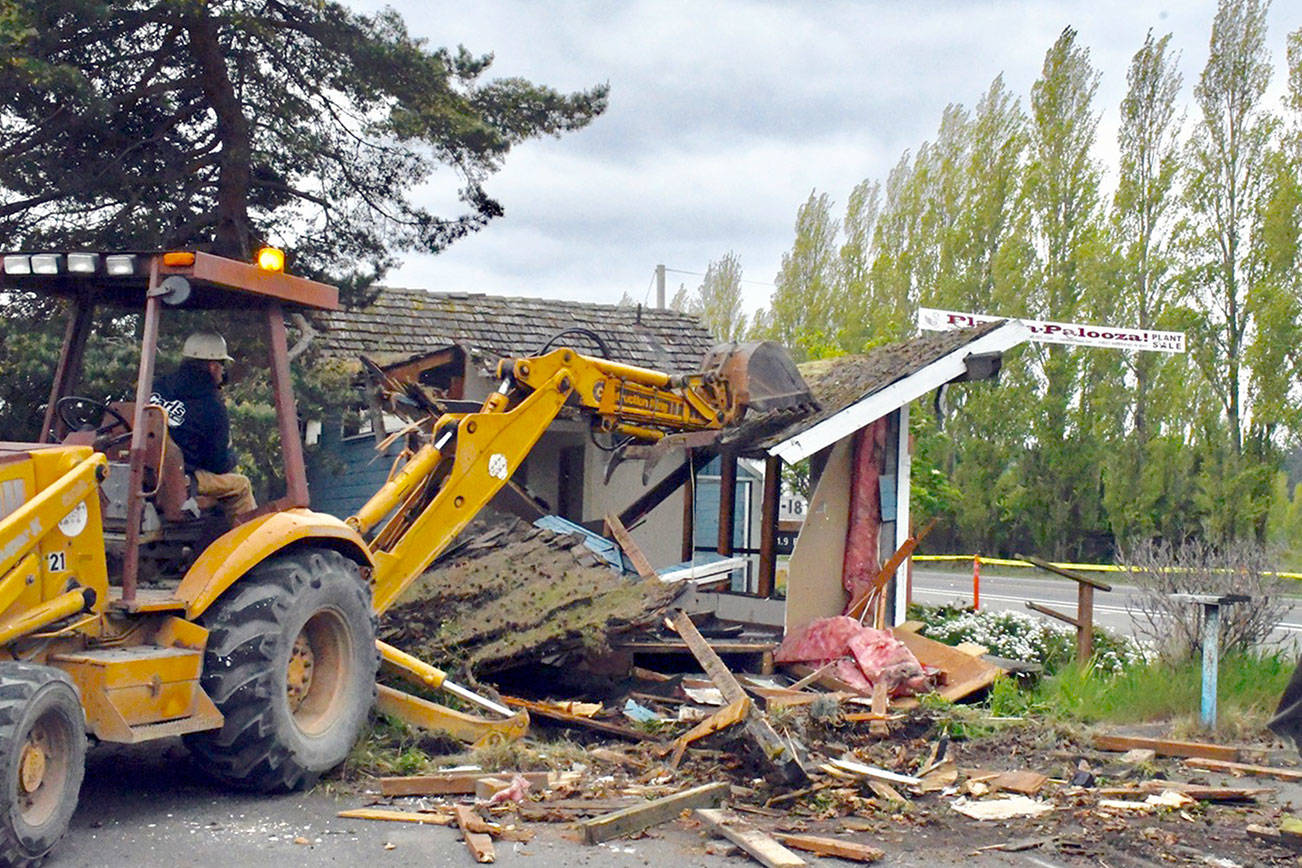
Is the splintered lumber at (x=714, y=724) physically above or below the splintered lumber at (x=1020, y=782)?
above

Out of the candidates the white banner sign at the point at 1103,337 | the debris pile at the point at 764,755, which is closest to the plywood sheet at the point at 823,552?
the debris pile at the point at 764,755

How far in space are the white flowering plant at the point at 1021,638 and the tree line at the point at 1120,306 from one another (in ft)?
50.5

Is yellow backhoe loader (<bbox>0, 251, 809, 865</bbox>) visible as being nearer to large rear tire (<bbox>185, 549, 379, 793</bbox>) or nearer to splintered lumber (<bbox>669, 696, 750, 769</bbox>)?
large rear tire (<bbox>185, 549, 379, 793</bbox>)

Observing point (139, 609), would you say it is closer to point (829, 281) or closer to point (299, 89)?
point (299, 89)

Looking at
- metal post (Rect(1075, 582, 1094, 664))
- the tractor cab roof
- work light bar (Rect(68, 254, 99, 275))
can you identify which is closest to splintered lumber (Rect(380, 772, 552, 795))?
the tractor cab roof

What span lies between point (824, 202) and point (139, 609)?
48.9m

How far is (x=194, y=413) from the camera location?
724 centimetres

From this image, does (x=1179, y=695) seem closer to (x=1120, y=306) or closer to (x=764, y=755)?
(x=764, y=755)

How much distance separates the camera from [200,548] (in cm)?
730

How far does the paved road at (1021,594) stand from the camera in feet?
71.1

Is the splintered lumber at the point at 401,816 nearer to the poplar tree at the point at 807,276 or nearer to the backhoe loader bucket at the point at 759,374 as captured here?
the backhoe loader bucket at the point at 759,374

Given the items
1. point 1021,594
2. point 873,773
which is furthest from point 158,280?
point 1021,594

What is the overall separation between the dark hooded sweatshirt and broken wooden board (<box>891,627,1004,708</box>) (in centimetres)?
557

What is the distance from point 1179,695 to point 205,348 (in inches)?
292
